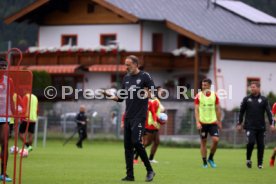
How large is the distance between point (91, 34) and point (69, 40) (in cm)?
186

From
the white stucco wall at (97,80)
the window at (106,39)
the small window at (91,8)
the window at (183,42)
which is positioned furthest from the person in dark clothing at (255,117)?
the small window at (91,8)

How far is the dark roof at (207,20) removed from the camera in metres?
56.0

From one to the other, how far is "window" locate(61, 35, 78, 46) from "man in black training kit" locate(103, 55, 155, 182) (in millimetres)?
43977

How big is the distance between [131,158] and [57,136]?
27.7m

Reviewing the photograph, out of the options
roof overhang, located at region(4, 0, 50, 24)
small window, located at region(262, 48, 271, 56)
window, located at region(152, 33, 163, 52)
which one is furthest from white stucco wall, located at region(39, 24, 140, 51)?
small window, located at region(262, 48, 271, 56)

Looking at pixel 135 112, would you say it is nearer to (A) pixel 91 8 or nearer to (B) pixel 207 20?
(B) pixel 207 20

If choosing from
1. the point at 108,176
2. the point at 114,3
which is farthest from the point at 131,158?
the point at 114,3

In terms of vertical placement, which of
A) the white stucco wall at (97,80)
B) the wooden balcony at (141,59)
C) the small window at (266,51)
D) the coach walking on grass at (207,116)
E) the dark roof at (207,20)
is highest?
the dark roof at (207,20)

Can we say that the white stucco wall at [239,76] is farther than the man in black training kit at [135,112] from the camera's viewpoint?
Yes

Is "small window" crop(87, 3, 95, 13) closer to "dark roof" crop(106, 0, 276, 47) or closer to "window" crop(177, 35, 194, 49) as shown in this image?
"dark roof" crop(106, 0, 276, 47)

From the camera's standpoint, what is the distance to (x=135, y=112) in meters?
16.5

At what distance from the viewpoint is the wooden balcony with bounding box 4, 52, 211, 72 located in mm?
55812

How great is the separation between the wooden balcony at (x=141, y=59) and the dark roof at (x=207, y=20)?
1935mm

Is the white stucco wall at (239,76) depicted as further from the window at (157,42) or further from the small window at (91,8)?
the small window at (91,8)
